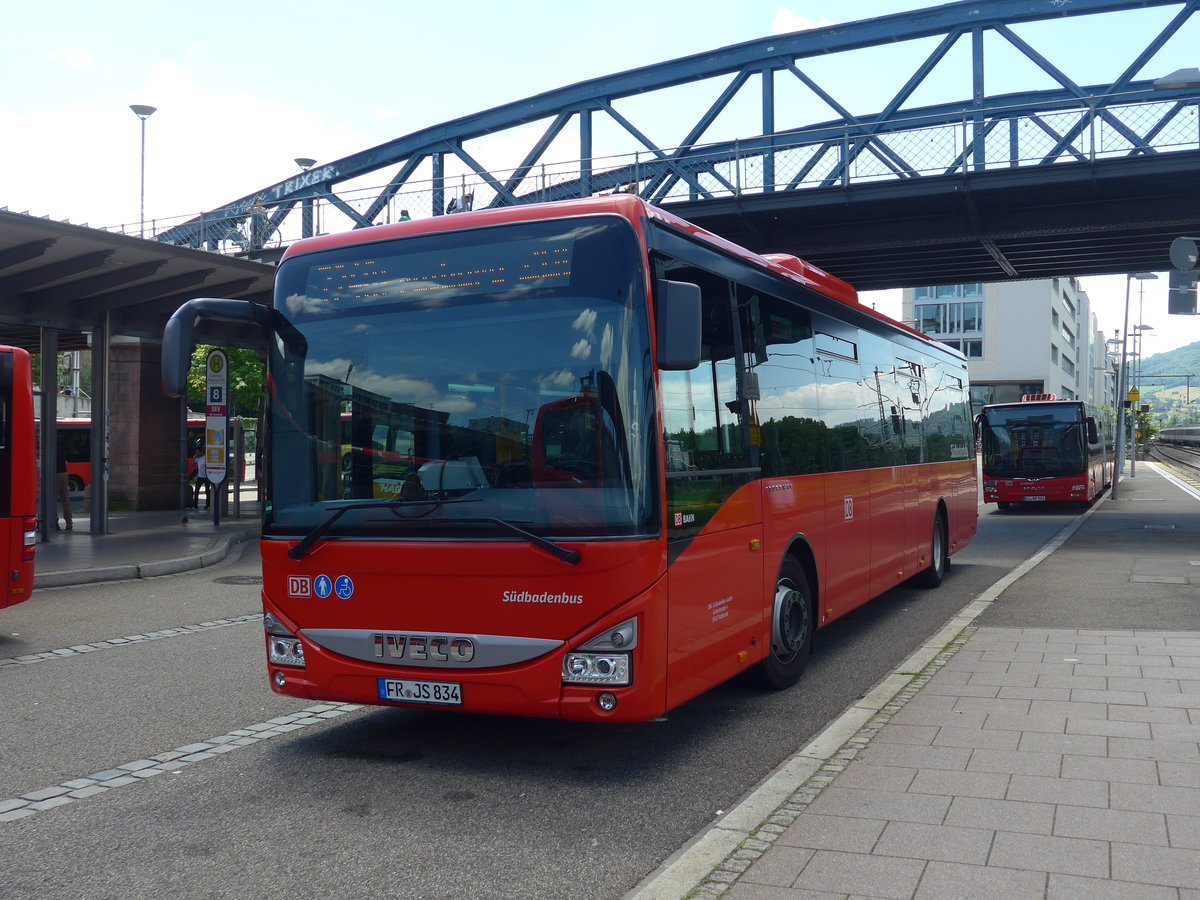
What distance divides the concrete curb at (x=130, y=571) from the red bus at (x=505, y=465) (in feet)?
28.2

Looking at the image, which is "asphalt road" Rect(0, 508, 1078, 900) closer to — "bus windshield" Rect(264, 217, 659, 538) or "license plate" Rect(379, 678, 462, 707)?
"license plate" Rect(379, 678, 462, 707)

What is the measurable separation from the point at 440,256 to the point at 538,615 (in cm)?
182

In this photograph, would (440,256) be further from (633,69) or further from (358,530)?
(633,69)

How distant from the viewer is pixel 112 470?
82.3 ft

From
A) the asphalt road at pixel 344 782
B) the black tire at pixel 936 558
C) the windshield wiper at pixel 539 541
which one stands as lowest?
the asphalt road at pixel 344 782

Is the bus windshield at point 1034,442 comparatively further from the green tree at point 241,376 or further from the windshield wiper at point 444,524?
the windshield wiper at point 444,524

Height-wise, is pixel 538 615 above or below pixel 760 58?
below

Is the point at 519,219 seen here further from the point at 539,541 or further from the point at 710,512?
the point at 710,512

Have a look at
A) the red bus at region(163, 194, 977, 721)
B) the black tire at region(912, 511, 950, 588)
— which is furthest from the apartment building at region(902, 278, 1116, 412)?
the red bus at region(163, 194, 977, 721)

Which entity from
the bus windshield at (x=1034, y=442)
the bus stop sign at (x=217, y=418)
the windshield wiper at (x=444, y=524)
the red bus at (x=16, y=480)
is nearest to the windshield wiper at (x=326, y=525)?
the windshield wiper at (x=444, y=524)

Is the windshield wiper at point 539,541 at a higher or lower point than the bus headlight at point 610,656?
higher

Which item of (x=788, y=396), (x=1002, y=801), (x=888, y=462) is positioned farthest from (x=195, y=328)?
(x=888, y=462)

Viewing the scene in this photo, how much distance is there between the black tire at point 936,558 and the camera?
40.4 ft

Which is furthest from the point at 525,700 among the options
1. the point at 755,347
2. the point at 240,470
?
the point at 240,470
